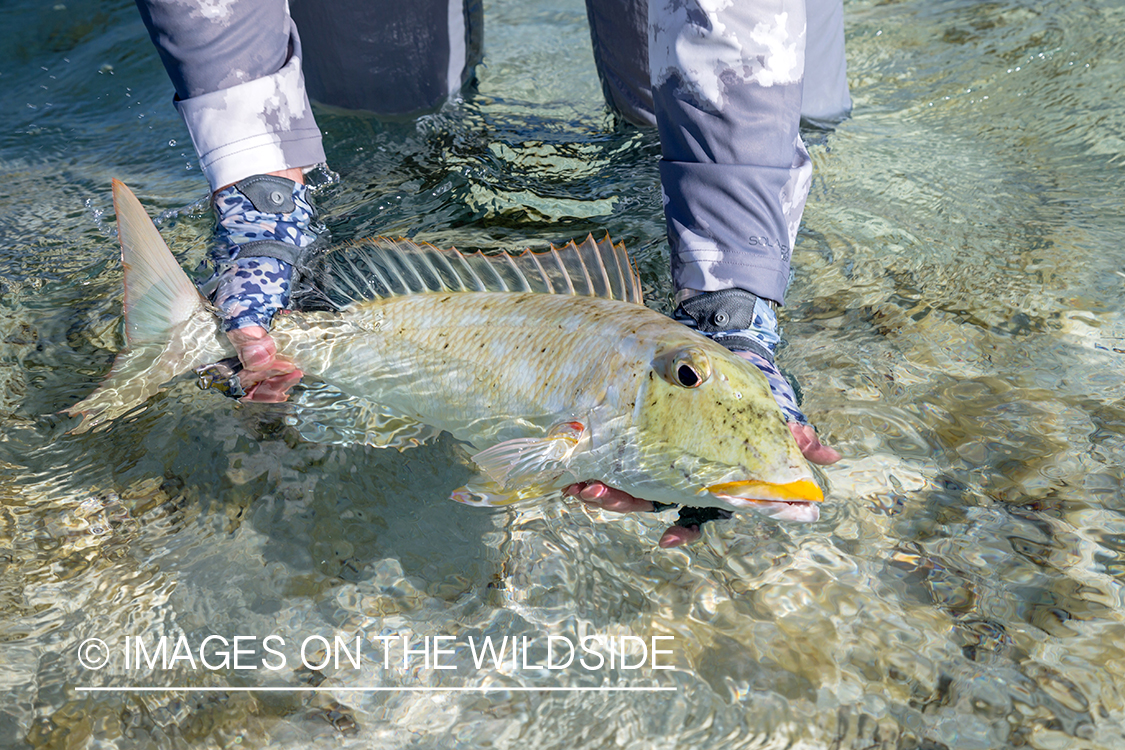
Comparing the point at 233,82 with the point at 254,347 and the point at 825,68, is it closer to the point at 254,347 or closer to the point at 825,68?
the point at 254,347

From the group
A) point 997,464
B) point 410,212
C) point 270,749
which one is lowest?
point 270,749

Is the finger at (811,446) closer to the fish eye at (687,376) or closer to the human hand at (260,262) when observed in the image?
the fish eye at (687,376)

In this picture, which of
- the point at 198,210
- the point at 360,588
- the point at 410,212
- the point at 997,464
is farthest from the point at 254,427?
the point at 997,464

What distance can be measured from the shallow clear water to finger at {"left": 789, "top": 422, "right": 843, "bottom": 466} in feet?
0.71

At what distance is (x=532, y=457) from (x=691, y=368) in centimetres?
39

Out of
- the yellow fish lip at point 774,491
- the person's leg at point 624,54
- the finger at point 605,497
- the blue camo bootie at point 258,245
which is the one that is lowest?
the finger at point 605,497

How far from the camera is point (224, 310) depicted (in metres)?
2.23

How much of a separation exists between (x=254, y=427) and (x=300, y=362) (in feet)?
1.16

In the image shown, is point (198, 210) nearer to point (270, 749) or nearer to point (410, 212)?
point (410, 212)

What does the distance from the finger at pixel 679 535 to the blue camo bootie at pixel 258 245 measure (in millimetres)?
1245

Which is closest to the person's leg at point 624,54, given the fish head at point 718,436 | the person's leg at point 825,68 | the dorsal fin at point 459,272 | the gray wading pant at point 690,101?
the gray wading pant at point 690,101

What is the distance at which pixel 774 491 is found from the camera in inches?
61.4

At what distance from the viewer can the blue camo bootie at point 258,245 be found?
2.26 m

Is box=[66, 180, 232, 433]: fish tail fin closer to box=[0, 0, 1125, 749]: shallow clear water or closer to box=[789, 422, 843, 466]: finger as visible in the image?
box=[0, 0, 1125, 749]: shallow clear water
